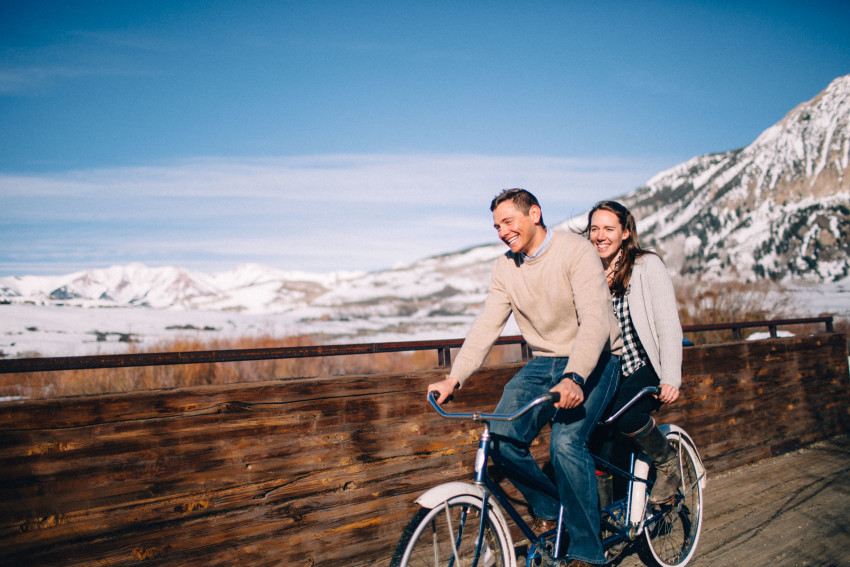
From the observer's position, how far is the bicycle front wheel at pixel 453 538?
254 cm

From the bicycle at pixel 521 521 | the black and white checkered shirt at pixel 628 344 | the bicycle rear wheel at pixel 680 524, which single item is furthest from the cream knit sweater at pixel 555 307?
the bicycle rear wheel at pixel 680 524

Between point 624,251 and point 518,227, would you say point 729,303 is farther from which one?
point 518,227

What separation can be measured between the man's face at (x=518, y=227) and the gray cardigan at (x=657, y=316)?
3.02ft

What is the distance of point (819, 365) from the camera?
24.1 feet

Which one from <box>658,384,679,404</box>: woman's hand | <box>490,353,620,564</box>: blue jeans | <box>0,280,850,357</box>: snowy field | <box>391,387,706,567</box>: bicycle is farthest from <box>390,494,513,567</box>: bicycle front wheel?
<box>0,280,850,357</box>: snowy field

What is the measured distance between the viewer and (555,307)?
3.14 m

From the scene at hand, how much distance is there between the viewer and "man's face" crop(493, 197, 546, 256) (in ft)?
10.2

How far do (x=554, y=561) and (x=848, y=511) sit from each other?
10.6 feet

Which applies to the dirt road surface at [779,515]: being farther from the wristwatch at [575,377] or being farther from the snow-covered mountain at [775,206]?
the snow-covered mountain at [775,206]

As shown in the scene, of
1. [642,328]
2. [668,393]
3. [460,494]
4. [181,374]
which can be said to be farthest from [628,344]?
[181,374]

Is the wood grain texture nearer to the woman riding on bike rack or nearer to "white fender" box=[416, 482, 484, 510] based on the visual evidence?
the woman riding on bike rack

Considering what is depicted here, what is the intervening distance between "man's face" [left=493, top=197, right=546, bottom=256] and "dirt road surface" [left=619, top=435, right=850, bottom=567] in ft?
7.89

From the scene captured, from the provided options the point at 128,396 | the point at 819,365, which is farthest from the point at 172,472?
the point at 819,365

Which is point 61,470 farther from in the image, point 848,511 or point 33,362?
point 848,511
